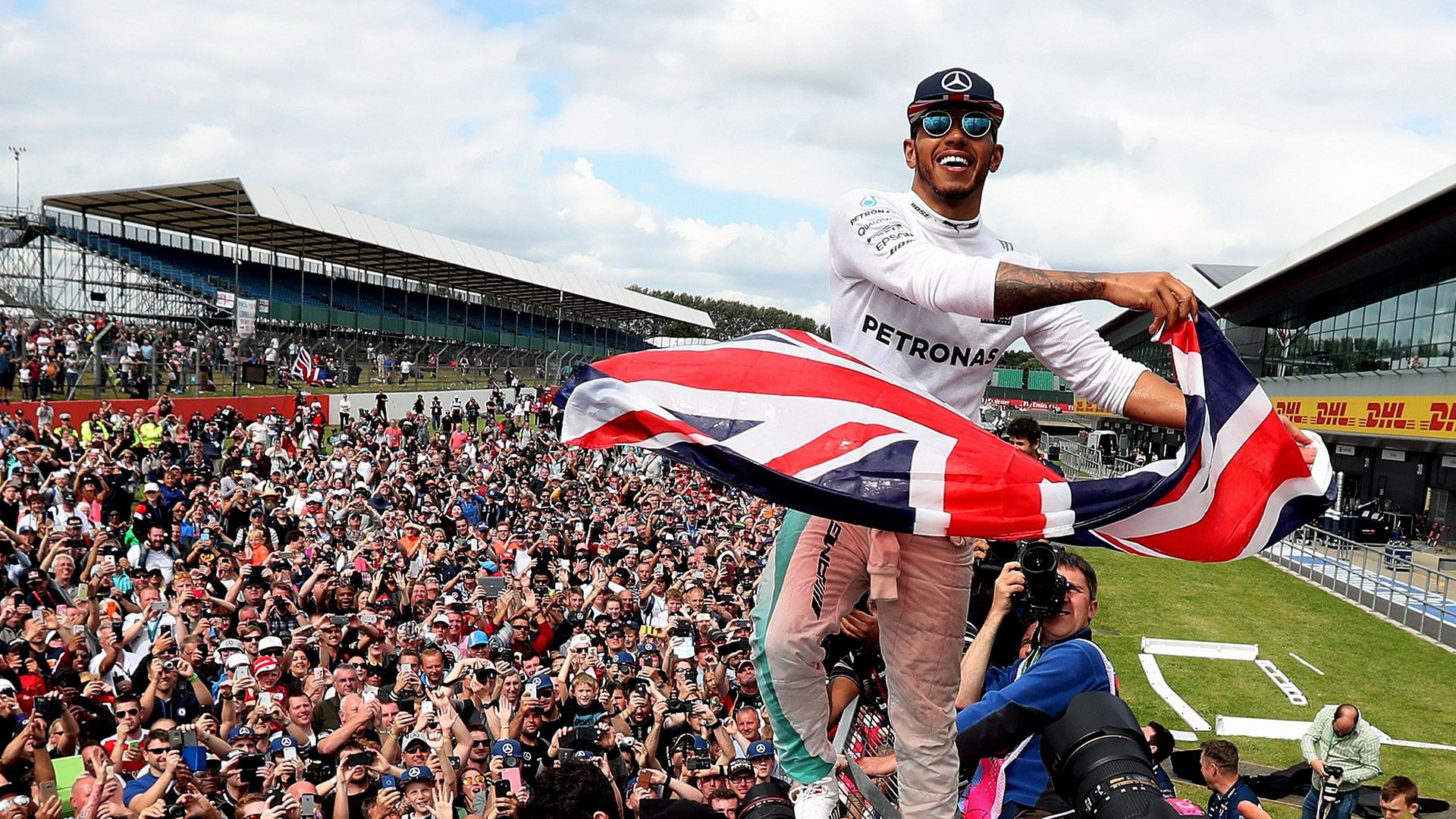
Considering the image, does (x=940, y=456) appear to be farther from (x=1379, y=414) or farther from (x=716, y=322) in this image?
(x=716, y=322)

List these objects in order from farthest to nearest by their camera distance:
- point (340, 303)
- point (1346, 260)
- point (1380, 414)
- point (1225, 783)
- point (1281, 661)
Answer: point (340, 303) → point (1346, 260) → point (1380, 414) → point (1281, 661) → point (1225, 783)

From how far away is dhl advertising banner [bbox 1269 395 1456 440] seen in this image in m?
29.2

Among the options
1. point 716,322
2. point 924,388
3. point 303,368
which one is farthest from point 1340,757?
point 716,322

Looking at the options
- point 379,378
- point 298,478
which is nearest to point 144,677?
point 298,478

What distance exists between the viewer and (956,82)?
117 inches

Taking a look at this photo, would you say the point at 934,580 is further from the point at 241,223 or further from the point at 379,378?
the point at 241,223

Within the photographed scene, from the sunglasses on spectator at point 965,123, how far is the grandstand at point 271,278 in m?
25.2

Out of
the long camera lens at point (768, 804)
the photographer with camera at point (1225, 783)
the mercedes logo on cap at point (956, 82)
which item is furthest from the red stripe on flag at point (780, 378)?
the photographer with camera at point (1225, 783)

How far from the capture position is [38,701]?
7535mm

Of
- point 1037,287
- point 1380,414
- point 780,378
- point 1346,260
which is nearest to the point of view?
point 1037,287

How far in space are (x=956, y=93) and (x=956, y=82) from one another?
0.04 metres

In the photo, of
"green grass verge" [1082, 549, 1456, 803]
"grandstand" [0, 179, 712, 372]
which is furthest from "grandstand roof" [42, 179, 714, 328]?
"green grass verge" [1082, 549, 1456, 803]

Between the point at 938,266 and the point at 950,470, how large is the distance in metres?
0.60

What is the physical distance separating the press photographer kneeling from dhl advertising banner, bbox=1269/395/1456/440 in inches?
1107
